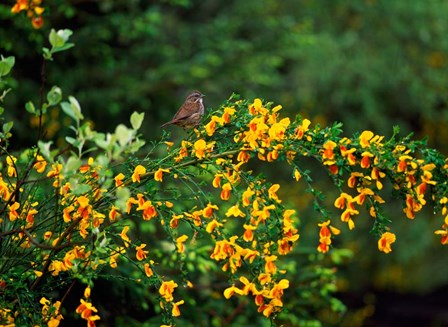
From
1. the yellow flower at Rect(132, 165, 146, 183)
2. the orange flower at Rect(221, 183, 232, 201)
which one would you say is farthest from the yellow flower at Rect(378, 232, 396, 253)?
the yellow flower at Rect(132, 165, 146, 183)

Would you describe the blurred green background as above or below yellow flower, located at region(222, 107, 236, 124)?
below

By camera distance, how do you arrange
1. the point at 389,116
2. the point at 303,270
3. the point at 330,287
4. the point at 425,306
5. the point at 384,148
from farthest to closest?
the point at 389,116 → the point at 425,306 → the point at 303,270 → the point at 330,287 → the point at 384,148

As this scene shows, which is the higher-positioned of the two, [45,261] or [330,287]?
[45,261]

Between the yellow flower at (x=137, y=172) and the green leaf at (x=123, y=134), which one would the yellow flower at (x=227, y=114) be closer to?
the yellow flower at (x=137, y=172)

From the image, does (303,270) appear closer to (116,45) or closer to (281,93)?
(116,45)

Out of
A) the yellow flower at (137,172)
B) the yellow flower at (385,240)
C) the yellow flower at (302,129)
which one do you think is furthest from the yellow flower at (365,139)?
the yellow flower at (137,172)

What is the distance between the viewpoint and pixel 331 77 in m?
11.3

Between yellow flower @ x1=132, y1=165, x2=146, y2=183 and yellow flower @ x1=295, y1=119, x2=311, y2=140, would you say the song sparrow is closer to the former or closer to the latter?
yellow flower @ x1=132, y1=165, x2=146, y2=183

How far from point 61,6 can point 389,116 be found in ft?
23.3

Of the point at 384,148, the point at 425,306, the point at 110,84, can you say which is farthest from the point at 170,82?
the point at 384,148

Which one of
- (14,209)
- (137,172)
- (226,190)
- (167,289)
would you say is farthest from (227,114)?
(14,209)

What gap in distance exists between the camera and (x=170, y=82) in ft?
28.0

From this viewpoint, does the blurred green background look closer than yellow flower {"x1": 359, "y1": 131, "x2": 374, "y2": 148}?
No

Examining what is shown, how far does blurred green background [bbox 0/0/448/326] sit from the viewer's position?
8672 mm
